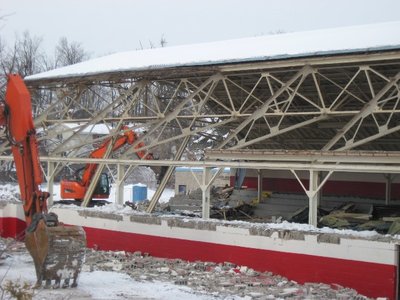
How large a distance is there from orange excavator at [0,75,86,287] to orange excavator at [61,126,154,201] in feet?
26.1

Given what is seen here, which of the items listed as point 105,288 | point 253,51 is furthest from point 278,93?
point 105,288

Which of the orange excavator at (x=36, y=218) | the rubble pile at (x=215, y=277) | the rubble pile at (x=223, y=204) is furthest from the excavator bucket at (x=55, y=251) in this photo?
the rubble pile at (x=223, y=204)

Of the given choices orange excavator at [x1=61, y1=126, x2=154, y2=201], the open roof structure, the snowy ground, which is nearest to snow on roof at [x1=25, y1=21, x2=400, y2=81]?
the open roof structure

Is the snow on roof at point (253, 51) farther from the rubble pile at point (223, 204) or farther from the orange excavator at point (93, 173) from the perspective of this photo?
the rubble pile at point (223, 204)

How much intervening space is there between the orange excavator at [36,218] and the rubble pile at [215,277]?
232 cm

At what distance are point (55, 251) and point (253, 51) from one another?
31.2 ft

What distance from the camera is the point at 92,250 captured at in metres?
18.5

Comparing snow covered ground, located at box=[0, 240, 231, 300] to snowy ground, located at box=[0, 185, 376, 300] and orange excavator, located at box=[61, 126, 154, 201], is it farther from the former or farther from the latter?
orange excavator, located at box=[61, 126, 154, 201]

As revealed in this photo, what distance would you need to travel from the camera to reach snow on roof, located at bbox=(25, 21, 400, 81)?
51.3ft

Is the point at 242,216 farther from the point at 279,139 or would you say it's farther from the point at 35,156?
the point at 35,156

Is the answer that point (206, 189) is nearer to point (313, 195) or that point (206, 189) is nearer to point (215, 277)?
point (215, 277)

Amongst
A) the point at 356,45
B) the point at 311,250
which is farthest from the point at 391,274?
the point at 356,45

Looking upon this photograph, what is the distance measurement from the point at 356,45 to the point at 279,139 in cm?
902

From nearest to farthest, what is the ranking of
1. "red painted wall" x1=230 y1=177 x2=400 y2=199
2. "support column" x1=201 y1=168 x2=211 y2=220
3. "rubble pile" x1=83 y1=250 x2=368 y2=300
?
"rubble pile" x1=83 y1=250 x2=368 y2=300 < "support column" x1=201 y1=168 x2=211 y2=220 < "red painted wall" x1=230 y1=177 x2=400 y2=199
